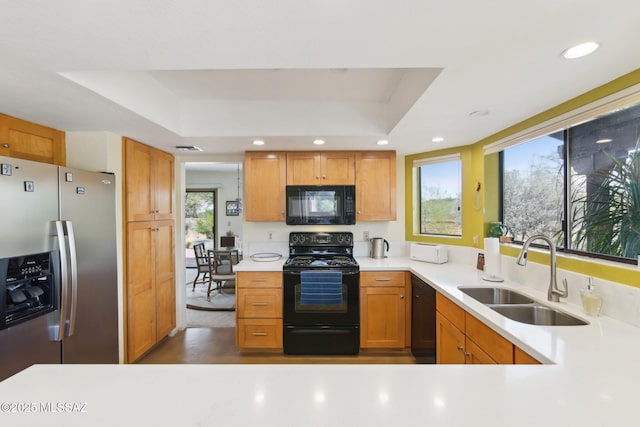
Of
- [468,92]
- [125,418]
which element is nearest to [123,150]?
[125,418]

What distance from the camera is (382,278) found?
278 centimetres

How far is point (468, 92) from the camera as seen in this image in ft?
5.34

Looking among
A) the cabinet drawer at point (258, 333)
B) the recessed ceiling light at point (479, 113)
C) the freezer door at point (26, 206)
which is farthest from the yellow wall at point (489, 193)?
the freezer door at point (26, 206)

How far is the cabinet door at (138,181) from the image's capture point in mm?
2523

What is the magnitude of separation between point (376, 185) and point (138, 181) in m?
2.44

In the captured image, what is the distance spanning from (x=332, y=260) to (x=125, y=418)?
242 cm

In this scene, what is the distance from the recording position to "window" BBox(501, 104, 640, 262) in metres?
1.51

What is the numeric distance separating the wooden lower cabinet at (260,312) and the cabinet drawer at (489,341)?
1.73 metres

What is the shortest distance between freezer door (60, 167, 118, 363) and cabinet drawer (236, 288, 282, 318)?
1057 millimetres

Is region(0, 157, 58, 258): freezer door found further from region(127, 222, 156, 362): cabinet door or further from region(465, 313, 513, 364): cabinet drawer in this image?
region(465, 313, 513, 364): cabinet drawer

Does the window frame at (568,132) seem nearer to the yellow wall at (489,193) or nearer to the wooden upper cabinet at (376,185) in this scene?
the yellow wall at (489,193)

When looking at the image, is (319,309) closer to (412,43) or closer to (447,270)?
(447,270)

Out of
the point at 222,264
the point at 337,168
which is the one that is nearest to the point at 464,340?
the point at 337,168

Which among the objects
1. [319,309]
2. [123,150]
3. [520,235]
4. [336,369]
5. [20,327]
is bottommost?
[319,309]
